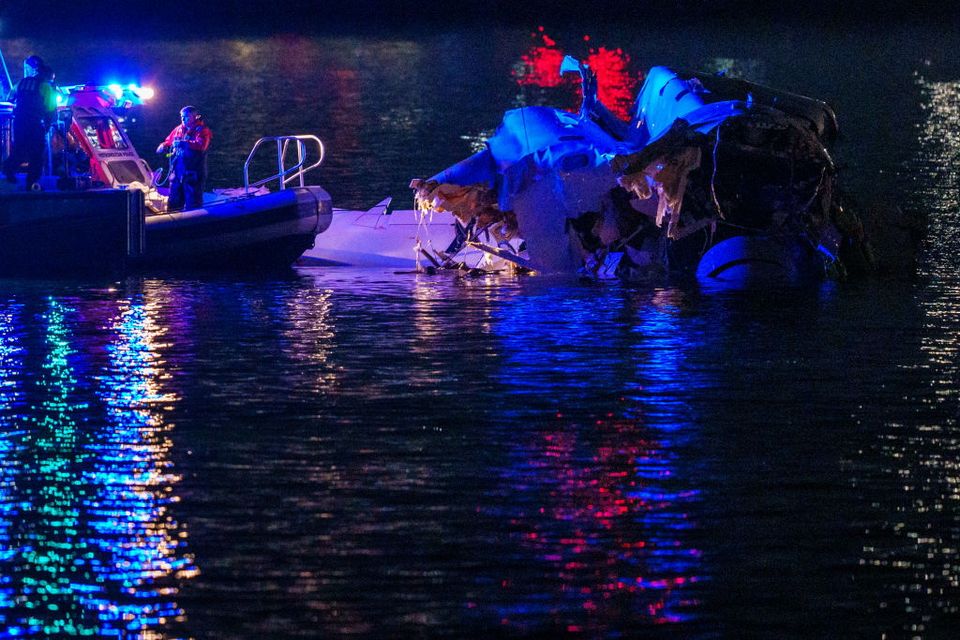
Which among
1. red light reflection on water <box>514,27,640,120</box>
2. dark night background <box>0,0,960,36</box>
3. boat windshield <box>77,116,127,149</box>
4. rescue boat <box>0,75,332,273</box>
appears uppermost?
dark night background <box>0,0,960,36</box>

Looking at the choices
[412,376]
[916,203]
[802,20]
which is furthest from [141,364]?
[802,20]

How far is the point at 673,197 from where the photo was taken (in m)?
21.5

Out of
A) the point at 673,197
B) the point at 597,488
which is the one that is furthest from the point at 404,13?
the point at 597,488

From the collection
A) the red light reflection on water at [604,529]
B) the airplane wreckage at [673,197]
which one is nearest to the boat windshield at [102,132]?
the airplane wreckage at [673,197]

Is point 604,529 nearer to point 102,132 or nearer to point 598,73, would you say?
point 102,132

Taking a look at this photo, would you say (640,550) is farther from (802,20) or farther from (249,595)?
(802,20)

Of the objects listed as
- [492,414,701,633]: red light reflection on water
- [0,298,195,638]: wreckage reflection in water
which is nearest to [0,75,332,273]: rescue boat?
[0,298,195,638]: wreckage reflection in water

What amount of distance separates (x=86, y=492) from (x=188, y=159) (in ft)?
36.7

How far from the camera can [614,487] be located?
1140cm

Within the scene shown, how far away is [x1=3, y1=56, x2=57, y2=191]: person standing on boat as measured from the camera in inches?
810

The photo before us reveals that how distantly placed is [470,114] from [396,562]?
44.0 meters

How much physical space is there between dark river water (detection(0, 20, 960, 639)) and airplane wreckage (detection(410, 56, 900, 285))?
0.95 m

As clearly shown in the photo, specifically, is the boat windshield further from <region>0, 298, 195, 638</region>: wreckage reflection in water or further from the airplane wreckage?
<region>0, 298, 195, 638</region>: wreckage reflection in water

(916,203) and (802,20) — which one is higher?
(802,20)
